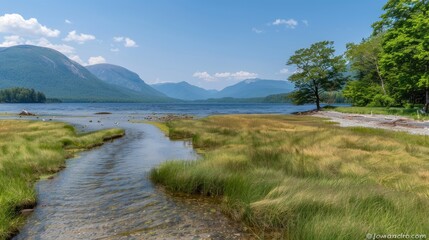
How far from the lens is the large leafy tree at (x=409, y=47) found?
40469 mm

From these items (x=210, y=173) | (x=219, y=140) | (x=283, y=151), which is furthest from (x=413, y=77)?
(x=210, y=173)

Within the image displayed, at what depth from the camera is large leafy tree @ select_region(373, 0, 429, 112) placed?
40.5 metres

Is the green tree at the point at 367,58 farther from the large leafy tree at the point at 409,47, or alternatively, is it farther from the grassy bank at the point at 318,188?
the grassy bank at the point at 318,188

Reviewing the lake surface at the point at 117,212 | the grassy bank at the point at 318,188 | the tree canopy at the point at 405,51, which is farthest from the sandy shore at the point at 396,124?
the lake surface at the point at 117,212

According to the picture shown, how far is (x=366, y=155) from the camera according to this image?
15305 mm

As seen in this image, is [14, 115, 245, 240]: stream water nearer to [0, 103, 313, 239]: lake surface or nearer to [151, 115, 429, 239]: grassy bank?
[0, 103, 313, 239]: lake surface

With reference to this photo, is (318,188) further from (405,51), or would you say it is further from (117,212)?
(405,51)

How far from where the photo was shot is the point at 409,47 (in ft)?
137

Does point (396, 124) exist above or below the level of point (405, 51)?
below

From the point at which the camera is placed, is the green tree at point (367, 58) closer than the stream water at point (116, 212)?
No

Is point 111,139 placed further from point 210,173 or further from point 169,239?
point 169,239

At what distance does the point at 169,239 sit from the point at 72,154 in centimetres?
1720

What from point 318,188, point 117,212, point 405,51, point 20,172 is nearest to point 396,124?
point 405,51

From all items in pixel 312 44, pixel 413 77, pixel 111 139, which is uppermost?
pixel 312 44
